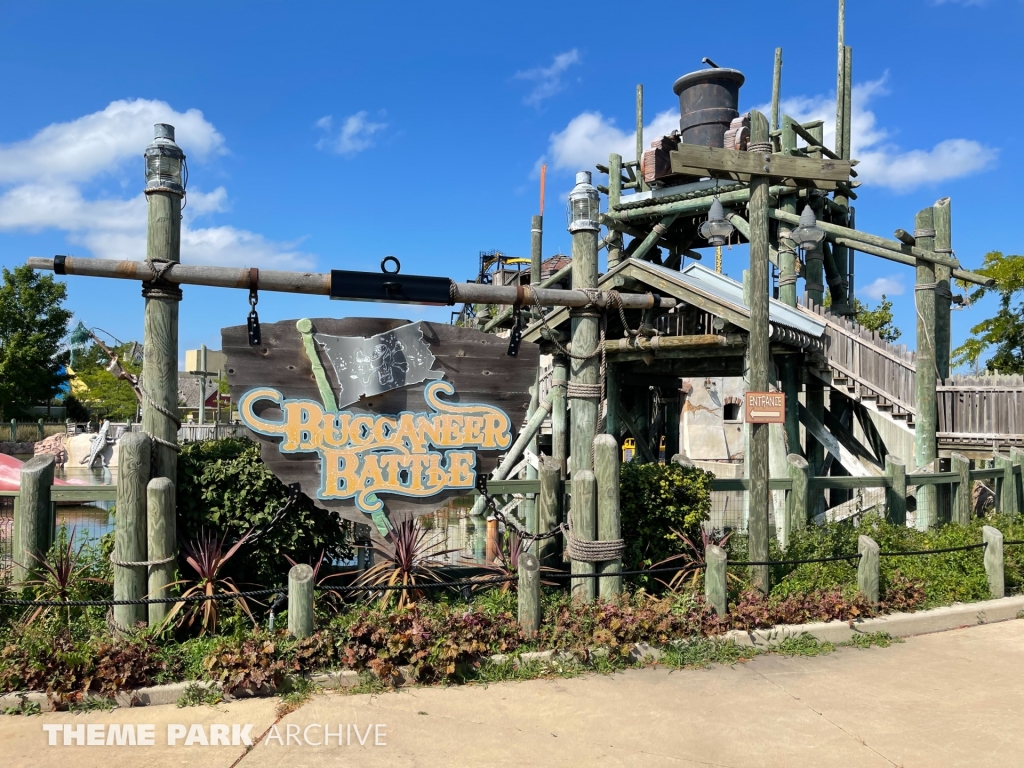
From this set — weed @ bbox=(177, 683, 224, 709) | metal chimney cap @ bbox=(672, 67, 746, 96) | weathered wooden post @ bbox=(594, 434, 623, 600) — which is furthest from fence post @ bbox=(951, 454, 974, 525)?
metal chimney cap @ bbox=(672, 67, 746, 96)

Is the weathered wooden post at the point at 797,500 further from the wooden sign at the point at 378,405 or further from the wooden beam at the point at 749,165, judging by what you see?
the wooden sign at the point at 378,405

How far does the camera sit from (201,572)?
5.93 metres

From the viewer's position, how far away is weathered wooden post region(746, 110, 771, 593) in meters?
7.23

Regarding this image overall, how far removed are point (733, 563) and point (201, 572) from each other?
450 centimetres

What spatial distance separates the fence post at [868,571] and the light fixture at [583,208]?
157 inches

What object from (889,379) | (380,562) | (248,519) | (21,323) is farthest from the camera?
(21,323)

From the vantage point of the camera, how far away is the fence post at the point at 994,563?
26.5 feet

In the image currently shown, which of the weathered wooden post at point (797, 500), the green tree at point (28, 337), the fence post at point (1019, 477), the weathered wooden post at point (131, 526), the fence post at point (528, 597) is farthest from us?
the green tree at point (28, 337)

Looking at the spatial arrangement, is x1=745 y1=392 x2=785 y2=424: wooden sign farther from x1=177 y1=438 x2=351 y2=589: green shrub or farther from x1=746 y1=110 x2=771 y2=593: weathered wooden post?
x1=177 y1=438 x2=351 y2=589: green shrub

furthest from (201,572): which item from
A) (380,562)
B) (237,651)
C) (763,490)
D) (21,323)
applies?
(21,323)

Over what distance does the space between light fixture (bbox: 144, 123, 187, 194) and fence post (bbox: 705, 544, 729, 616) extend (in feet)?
17.7

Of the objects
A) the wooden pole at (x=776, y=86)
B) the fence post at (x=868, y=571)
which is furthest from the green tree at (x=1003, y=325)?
the fence post at (x=868, y=571)

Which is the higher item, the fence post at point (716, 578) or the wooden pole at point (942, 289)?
the wooden pole at point (942, 289)

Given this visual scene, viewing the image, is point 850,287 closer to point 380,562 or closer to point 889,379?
point 889,379
